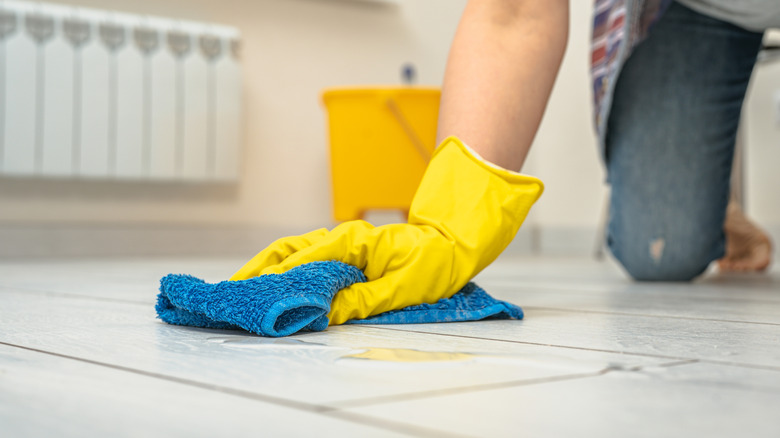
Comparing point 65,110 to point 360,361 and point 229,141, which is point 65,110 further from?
point 360,361

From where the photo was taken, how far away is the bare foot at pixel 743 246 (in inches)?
75.3

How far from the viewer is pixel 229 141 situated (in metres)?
2.83

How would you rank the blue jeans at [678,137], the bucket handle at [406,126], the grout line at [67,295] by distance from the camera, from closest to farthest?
the grout line at [67,295], the blue jeans at [678,137], the bucket handle at [406,126]

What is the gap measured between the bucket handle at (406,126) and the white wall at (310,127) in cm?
60

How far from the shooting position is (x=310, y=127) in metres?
3.08

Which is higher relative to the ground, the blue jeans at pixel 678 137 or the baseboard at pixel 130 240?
the blue jeans at pixel 678 137

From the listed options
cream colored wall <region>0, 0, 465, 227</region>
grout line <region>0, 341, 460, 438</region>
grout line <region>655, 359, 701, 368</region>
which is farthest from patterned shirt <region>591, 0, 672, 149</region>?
cream colored wall <region>0, 0, 465, 227</region>

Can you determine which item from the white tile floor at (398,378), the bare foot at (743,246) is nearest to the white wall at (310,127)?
the bare foot at (743,246)

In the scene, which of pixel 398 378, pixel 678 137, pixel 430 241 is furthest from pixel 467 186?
pixel 678 137

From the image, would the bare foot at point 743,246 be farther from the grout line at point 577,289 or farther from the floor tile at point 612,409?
the floor tile at point 612,409

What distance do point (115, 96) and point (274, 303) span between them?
223 cm

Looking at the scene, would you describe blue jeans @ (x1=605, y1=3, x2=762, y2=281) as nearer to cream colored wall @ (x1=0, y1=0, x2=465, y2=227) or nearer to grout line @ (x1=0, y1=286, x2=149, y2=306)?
grout line @ (x1=0, y1=286, x2=149, y2=306)

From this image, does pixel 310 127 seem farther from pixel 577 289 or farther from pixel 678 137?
pixel 577 289

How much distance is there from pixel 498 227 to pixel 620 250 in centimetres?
84
